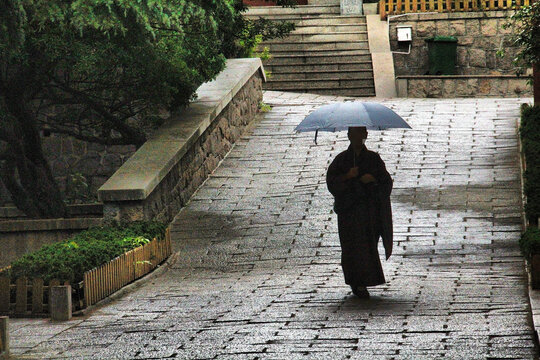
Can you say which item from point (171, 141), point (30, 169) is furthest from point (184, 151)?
point (30, 169)

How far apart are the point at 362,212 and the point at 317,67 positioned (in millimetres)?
14664

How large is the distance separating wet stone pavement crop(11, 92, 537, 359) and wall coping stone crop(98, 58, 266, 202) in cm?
87

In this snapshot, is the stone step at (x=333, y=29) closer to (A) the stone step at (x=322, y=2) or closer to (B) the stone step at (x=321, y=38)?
(B) the stone step at (x=321, y=38)

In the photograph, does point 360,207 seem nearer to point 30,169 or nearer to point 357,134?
point 357,134

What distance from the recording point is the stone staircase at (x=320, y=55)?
75.6 ft

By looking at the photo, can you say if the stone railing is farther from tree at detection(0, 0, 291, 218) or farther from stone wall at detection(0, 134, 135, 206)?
stone wall at detection(0, 134, 135, 206)

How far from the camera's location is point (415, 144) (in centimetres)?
1650

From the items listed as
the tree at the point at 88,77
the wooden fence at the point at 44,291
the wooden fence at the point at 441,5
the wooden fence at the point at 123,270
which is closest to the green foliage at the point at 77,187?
the tree at the point at 88,77

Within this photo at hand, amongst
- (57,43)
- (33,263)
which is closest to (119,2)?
(33,263)

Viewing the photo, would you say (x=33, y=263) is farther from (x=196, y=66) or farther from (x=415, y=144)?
(x=415, y=144)

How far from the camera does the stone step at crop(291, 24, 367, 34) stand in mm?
25156

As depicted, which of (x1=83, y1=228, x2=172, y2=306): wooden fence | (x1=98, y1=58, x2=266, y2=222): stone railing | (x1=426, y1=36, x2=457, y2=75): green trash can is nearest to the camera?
(x1=83, y1=228, x2=172, y2=306): wooden fence

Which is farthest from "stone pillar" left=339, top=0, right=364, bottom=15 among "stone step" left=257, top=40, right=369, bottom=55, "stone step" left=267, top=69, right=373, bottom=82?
"stone step" left=267, top=69, right=373, bottom=82

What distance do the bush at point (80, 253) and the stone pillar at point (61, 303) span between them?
0.30 metres
